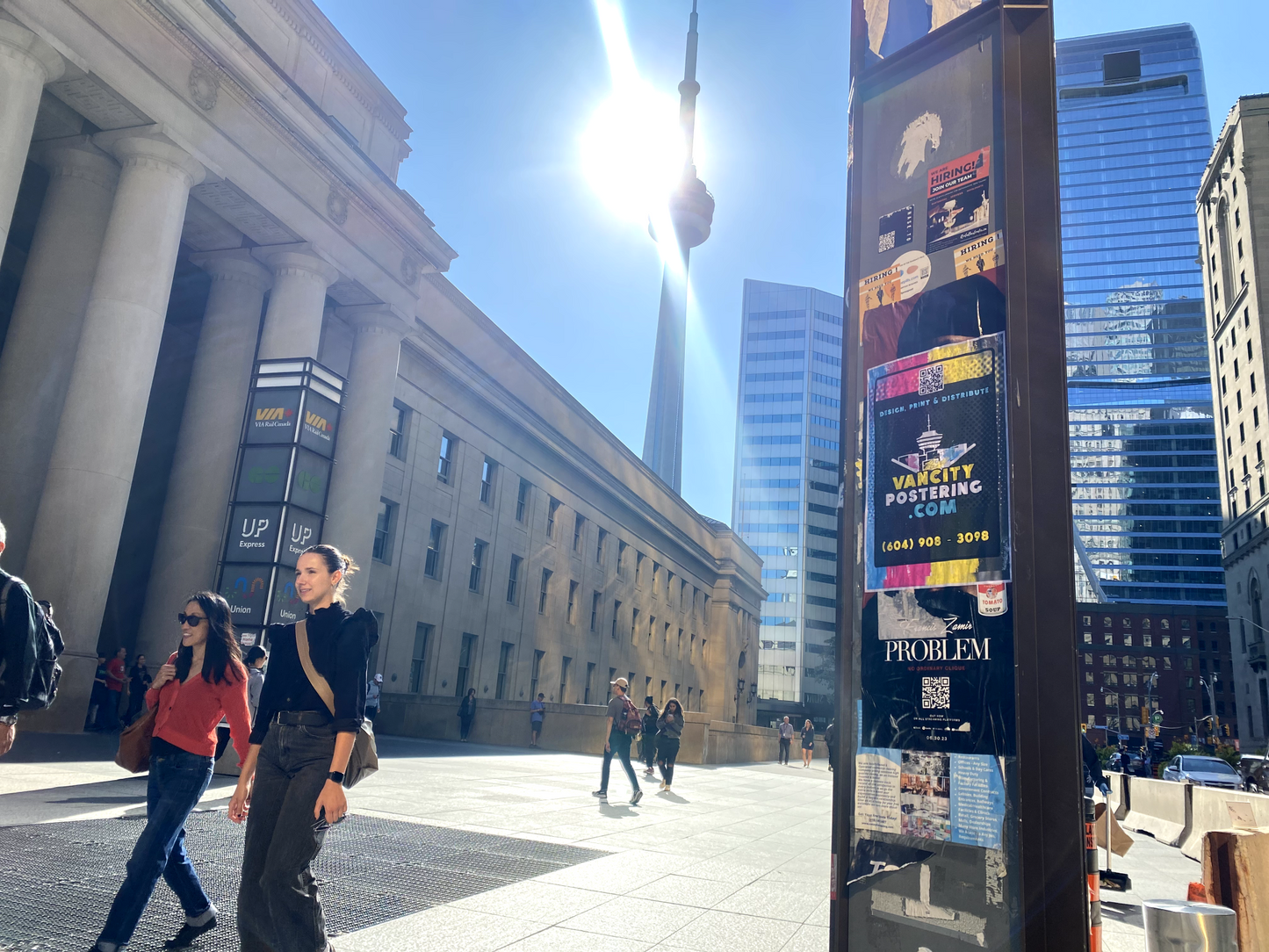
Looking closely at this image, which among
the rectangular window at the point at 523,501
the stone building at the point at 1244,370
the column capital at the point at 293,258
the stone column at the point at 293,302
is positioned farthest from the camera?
the stone building at the point at 1244,370

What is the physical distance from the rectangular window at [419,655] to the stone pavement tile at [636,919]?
2560 centimetres

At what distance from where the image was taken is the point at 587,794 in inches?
564

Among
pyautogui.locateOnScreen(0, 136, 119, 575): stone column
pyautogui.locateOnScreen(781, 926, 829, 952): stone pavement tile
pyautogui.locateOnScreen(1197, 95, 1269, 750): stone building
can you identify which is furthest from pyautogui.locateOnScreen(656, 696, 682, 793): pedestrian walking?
pyautogui.locateOnScreen(1197, 95, 1269, 750): stone building

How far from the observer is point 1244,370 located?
80.7m

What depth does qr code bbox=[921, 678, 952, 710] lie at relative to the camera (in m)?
3.49

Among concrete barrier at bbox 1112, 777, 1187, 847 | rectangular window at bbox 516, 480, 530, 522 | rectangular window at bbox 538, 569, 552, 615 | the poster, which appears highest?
rectangular window at bbox 516, 480, 530, 522

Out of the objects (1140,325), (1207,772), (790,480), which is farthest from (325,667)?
(1140,325)

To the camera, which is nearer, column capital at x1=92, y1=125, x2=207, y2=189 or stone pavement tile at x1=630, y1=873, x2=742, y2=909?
stone pavement tile at x1=630, y1=873, x2=742, y2=909

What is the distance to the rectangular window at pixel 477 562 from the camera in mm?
35412

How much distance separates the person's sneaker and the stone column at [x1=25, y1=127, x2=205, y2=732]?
13.6 meters

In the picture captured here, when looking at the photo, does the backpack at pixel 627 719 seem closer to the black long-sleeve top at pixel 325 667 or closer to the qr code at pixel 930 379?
the black long-sleeve top at pixel 325 667

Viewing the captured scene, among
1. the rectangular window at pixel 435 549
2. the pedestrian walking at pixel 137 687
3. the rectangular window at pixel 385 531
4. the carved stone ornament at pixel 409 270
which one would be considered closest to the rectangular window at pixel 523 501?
the rectangular window at pixel 435 549

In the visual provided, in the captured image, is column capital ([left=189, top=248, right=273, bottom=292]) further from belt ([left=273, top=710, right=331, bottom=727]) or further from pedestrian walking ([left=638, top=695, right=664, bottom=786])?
belt ([left=273, top=710, right=331, bottom=727])

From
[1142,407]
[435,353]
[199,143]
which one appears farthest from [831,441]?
[199,143]
